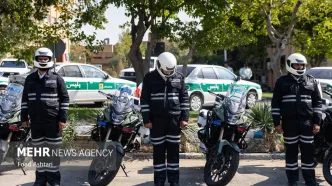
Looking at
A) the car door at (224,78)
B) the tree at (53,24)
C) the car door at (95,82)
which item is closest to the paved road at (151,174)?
the tree at (53,24)

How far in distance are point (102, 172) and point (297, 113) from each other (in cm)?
274

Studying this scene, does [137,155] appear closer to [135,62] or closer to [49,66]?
[49,66]

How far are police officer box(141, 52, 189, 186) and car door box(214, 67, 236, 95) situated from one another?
9.77m

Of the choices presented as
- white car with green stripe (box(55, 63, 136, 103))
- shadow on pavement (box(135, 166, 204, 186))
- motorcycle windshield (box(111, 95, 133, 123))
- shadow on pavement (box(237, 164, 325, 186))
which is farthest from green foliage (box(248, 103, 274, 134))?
white car with green stripe (box(55, 63, 136, 103))

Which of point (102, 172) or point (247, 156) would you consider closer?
point (102, 172)

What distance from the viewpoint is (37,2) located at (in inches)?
534

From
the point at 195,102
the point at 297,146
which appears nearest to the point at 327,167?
the point at 297,146

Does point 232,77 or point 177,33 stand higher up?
point 177,33

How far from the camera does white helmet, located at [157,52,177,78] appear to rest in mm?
6500

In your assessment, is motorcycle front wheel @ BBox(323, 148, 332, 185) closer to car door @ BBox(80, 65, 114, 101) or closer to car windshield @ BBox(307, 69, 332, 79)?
car windshield @ BBox(307, 69, 332, 79)

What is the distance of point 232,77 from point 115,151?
10.7m

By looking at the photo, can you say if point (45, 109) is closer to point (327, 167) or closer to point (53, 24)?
point (327, 167)

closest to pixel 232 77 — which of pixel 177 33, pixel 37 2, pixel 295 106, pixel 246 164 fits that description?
pixel 177 33

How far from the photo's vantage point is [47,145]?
6.45m
